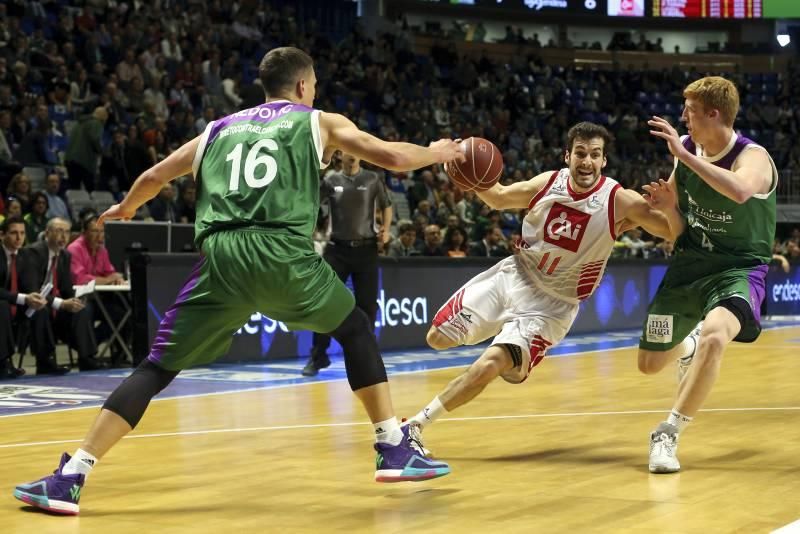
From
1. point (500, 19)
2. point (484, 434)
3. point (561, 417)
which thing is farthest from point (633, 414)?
point (500, 19)

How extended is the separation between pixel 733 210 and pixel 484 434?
1951 millimetres

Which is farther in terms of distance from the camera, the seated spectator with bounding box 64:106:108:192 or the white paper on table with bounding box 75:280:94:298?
the seated spectator with bounding box 64:106:108:192

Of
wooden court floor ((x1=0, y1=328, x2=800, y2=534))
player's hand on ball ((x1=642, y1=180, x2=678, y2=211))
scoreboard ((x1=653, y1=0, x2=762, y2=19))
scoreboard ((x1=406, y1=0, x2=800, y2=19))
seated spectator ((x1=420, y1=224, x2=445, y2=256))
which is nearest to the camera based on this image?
wooden court floor ((x1=0, y1=328, x2=800, y2=534))

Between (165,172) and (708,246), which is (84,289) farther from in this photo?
(708,246)

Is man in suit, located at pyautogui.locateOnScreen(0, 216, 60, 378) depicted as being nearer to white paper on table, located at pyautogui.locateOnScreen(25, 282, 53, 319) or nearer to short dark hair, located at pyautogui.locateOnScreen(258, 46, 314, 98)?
white paper on table, located at pyautogui.locateOnScreen(25, 282, 53, 319)

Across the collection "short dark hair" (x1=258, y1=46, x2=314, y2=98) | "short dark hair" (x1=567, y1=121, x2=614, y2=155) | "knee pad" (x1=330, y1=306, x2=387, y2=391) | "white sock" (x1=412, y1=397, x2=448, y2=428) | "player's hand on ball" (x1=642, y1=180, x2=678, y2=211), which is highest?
"short dark hair" (x1=258, y1=46, x2=314, y2=98)

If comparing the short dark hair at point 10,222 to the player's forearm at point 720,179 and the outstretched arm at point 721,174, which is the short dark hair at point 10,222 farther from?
the player's forearm at point 720,179

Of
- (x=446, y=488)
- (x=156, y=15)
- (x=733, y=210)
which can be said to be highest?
(x=156, y=15)

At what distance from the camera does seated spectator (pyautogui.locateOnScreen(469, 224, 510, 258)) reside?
1540cm

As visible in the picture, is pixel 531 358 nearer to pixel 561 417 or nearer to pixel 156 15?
pixel 561 417

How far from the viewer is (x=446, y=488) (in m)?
4.87

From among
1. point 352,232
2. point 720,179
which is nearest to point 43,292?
point 352,232

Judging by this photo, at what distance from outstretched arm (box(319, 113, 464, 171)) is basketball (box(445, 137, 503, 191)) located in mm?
1082

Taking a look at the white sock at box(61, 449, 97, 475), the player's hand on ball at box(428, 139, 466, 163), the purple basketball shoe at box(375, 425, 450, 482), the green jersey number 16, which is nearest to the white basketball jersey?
the player's hand on ball at box(428, 139, 466, 163)
